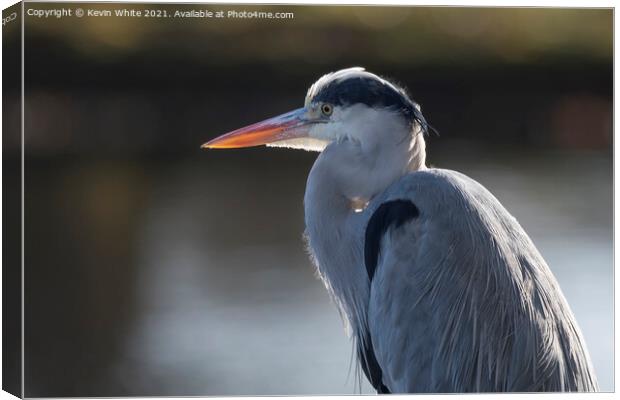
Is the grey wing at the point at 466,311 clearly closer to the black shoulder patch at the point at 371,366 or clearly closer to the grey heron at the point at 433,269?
the grey heron at the point at 433,269

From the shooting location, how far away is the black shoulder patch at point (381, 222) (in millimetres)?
3188

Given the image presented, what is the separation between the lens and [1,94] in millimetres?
3275

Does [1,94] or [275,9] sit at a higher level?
[275,9]

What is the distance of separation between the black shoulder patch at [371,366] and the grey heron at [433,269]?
Answer: 0.06 meters

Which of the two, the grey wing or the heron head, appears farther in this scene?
the heron head

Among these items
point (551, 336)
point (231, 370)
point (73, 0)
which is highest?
point (73, 0)

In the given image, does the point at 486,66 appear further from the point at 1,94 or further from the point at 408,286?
the point at 1,94

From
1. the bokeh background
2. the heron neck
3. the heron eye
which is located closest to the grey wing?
the heron neck

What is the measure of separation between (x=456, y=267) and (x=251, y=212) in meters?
6.74

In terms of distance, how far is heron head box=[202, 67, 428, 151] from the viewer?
3262 mm

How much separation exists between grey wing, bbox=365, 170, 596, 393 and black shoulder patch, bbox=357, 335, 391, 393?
0.26m

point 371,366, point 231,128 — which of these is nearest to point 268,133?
point 371,366

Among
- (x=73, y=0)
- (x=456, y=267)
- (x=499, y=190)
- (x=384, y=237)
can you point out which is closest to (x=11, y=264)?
(x=73, y=0)

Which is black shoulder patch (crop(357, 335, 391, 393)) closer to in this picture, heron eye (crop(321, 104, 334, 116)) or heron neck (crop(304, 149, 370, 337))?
heron neck (crop(304, 149, 370, 337))
